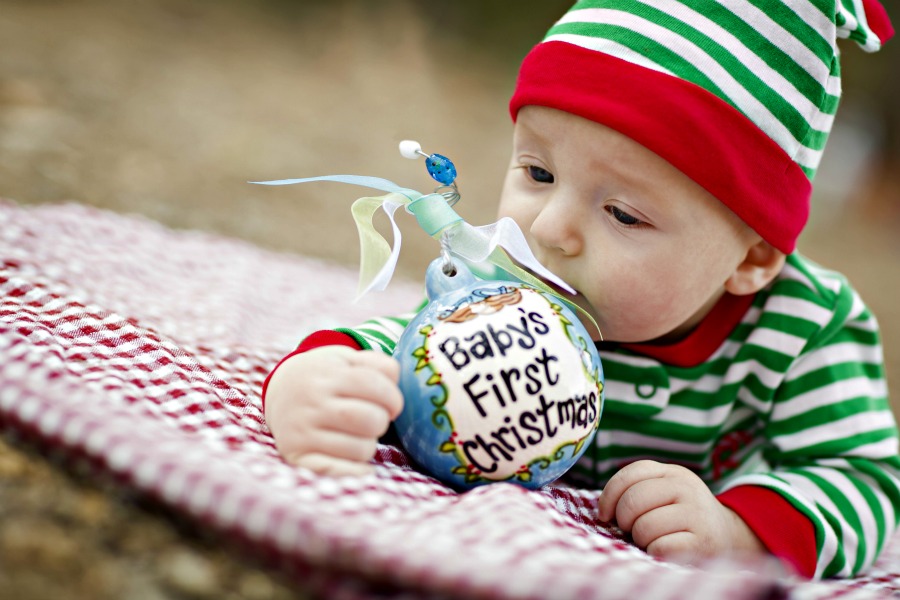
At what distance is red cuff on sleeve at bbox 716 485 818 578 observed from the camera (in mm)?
1030

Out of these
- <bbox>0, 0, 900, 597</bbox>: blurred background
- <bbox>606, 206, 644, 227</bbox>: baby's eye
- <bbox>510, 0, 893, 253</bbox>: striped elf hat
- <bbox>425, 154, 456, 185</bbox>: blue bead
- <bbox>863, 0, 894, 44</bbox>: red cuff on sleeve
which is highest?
<bbox>863, 0, 894, 44</bbox>: red cuff on sleeve

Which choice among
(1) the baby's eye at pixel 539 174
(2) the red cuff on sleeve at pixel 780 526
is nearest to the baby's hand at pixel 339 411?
(1) the baby's eye at pixel 539 174

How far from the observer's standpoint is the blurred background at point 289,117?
2.44 m

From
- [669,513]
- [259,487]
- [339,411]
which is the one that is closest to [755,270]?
[669,513]

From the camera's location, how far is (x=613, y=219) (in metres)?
1.02

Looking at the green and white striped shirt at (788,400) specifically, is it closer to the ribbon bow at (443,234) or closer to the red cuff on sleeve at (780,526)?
the red cuff on sleeve at (780,526)

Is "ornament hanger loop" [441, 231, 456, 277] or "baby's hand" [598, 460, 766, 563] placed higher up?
"ornament hanger loop" [441, 231, 456, 277]

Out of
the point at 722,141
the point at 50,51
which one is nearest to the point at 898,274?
the point at 722,141

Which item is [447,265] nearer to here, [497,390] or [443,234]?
[443,234]

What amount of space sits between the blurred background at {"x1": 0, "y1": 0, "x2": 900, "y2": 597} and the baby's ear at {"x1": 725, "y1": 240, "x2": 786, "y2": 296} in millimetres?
814

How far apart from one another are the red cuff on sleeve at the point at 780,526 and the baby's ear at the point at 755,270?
0.29 meters

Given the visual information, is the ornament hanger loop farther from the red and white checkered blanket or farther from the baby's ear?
the baby's ear

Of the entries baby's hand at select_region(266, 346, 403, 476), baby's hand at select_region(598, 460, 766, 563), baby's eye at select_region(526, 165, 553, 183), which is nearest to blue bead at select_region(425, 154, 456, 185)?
baby's eye at select_region(526, 165, 553, 183)

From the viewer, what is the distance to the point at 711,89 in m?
1.00
